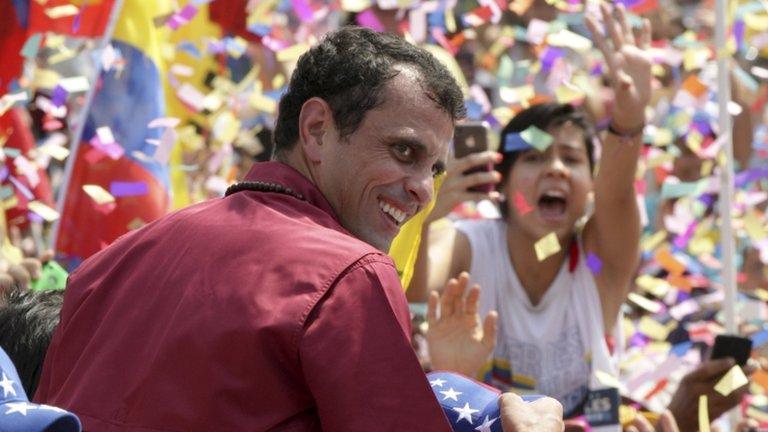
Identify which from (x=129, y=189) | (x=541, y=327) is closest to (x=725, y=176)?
(x=541, y=327)

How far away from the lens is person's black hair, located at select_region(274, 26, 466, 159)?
2.31 m

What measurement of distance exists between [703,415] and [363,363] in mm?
1935

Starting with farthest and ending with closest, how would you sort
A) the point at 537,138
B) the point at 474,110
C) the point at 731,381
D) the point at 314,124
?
1. the point at 474,110
2. the point at 537,138
3. the point at 731,381
4. the point at 314,124

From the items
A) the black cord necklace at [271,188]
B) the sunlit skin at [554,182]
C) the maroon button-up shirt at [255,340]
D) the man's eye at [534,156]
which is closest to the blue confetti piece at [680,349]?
the sunlit skin at [554,182]

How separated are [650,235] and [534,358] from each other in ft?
7.02

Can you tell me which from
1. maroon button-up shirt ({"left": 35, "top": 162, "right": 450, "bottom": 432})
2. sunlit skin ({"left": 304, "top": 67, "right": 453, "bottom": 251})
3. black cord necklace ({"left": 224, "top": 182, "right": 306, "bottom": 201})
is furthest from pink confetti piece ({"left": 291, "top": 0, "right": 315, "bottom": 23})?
maroon button-up shirt ({"left": 35, "top": 162, "right": 450, "bottom": 432})

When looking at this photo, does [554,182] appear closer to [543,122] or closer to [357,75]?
[543,122]

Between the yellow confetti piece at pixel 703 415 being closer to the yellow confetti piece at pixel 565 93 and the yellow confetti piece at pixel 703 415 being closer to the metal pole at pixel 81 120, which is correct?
the yellow confetti piece at pixel 565 93

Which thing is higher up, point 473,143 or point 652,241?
point 473,143

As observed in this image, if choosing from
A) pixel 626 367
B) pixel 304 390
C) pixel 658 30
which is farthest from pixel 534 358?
pixel 658 30

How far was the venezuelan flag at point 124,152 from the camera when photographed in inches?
198

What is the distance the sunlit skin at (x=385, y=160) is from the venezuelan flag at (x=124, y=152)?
2.56 m

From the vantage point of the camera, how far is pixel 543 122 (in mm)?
4863

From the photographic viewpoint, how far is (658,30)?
7.45m
